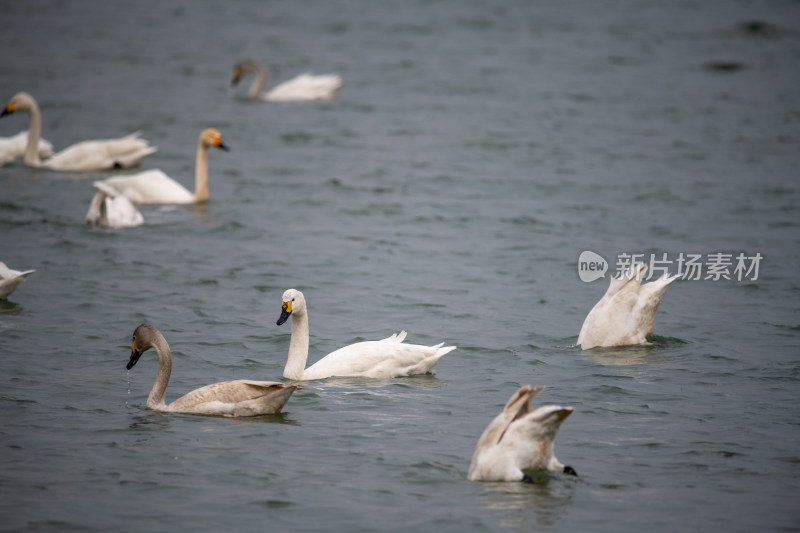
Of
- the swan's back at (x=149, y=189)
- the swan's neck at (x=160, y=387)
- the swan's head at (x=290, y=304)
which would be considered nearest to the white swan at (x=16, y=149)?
the swan's back at (x=149, y=189)

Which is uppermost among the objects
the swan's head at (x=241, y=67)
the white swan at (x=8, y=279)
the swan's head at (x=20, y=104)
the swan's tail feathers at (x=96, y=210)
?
the swan's head at (x=241, y=67)

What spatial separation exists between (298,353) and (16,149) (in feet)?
40.7

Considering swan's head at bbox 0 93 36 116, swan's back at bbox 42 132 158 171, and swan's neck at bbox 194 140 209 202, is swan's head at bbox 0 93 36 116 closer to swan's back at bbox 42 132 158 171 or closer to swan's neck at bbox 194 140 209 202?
swan's back at bbox 42 132 158 171

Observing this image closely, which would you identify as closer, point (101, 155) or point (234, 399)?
point (234, 399)

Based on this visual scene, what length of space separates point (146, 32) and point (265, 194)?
812 inches

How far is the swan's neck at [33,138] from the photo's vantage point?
2011cm

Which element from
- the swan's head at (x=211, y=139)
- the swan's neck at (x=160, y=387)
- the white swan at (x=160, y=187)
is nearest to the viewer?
the swan's neck at (x=160, y=387)

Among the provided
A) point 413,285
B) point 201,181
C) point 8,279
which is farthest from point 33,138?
point 413,285

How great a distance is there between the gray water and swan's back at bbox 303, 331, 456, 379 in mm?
159

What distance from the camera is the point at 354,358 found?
1034 cm

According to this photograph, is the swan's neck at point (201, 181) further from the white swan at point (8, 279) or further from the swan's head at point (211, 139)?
the white swan at point (8, 279)

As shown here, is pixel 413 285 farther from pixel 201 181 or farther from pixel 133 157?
pixel 133 157

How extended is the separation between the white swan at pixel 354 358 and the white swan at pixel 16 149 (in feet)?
39.3

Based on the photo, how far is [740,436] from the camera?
354 inches
